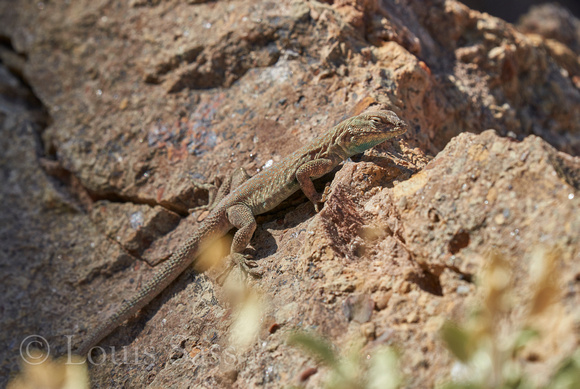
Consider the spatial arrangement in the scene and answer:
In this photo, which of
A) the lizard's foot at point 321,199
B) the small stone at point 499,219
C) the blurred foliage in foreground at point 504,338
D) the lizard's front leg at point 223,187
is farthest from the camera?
the lizard's front leg at point 223,187

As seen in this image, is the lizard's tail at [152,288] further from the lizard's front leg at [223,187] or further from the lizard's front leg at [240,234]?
the lizard's front leg at [223,187]

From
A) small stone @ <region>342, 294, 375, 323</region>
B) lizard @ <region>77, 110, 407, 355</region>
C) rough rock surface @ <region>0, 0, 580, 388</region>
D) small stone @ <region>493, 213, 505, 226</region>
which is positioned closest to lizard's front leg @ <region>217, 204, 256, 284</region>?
lizard @ <region>77, 110, 407, 355</region>

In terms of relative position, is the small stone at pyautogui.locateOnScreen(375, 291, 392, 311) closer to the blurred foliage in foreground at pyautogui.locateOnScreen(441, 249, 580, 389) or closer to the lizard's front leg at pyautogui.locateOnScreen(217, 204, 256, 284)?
the blurred foliage in foreground at pyautogui.locateOnScreen(441, 249, 580, 389)

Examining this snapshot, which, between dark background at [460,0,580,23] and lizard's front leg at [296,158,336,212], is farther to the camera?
dark background at [460,0,580,23]

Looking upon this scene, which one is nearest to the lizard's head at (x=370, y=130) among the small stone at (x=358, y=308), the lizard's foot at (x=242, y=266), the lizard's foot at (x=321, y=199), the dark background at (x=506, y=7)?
the lizard's foot at (x=321, y=199)

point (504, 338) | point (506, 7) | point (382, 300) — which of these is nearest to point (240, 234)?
point (382, 300)
